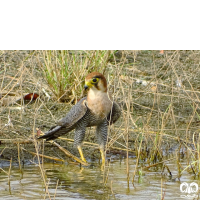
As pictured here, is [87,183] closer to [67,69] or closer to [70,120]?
[70,120]

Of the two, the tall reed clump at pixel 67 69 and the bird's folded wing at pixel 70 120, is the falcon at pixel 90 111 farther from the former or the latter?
the tall reed clump at pixel 67 69

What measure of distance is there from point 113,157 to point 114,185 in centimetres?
119

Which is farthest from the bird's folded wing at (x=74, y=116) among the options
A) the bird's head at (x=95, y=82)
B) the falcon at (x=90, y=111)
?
the bird's head at (x=95, y=82)

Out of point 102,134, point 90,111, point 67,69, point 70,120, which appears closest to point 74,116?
point 70,120

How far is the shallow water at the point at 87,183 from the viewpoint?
3.45 m

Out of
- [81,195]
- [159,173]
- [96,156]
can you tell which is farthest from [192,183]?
[96,156]

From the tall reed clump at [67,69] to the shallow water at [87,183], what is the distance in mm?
1859

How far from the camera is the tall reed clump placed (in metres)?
6.06

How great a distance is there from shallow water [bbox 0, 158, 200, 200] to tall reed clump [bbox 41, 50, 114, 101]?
1859 millimetres

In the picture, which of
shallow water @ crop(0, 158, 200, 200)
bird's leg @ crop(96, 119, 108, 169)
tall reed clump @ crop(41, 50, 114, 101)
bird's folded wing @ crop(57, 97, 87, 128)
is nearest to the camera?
shallow water @ crop(0, 158, 200, 200)

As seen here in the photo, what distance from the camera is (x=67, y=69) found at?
6148mm

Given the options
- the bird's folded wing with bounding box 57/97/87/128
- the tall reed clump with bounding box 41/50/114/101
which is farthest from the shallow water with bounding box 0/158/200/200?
the tall reed clump with bounding box 41/50/114/101

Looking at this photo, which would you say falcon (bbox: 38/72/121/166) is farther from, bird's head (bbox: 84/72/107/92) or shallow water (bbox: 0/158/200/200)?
shallow water (bbox: 0/158/200/200)
